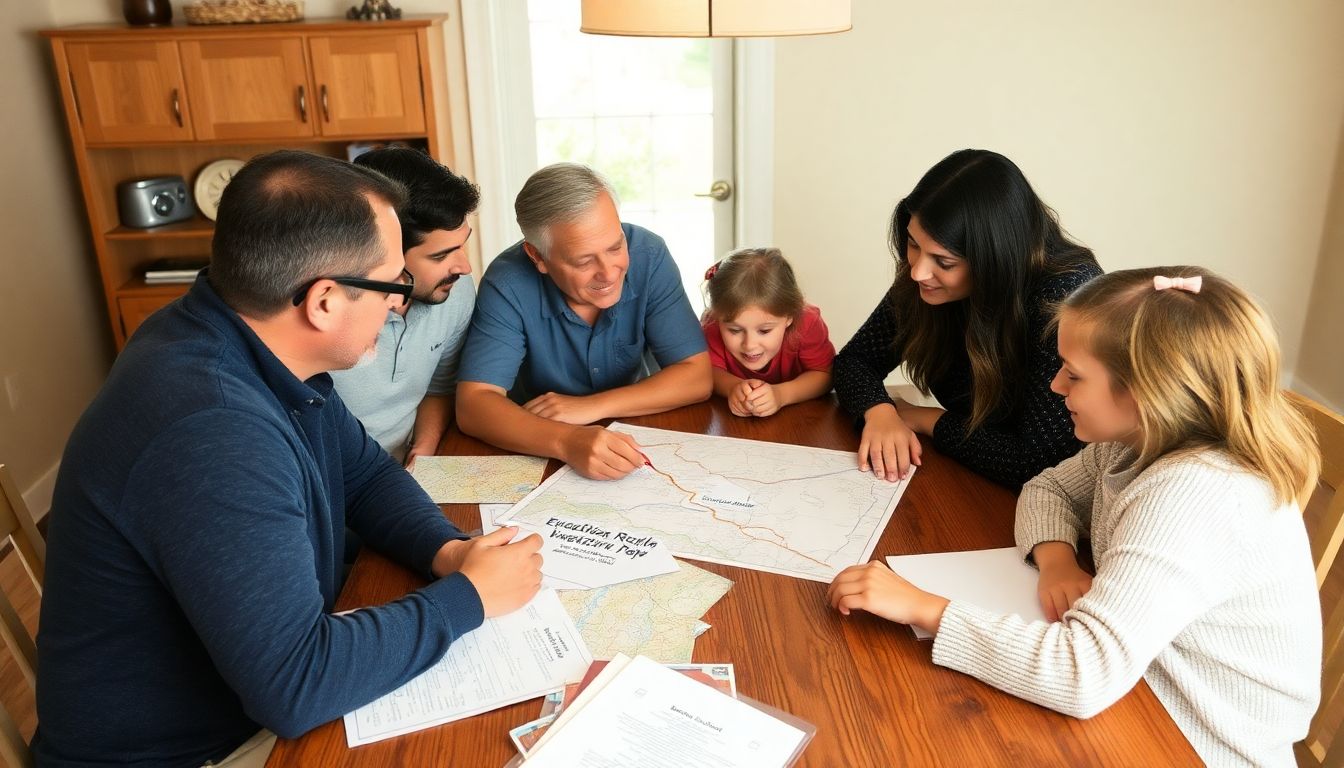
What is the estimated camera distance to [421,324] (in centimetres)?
199

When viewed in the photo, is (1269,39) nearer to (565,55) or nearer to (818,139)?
(818,139)

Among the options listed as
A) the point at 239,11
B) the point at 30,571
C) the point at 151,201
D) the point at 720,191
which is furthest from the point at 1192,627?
the point at 151,201

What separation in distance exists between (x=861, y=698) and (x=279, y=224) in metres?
0.86

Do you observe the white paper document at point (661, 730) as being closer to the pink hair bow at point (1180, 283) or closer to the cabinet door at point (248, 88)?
the pink hair bow at point (1180, 283)

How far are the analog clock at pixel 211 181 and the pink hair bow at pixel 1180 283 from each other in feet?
10.6

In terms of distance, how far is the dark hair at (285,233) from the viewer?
1.17 m

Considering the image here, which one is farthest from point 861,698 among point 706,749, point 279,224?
point 279,224

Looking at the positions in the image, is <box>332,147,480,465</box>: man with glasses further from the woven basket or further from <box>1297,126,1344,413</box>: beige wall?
<box>1297,126,1344,413</box>: beige wall

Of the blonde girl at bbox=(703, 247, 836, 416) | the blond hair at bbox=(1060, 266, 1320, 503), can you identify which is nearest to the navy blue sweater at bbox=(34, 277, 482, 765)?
the blond hair at bbox=(1060, 266, 1320, 503)

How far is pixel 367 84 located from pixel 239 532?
249cm

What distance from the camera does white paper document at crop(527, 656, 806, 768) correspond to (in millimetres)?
1006

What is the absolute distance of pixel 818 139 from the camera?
355 centimetres

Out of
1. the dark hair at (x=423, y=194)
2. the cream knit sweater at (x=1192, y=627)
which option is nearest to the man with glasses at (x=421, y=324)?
the dark hair at (x=423, y=194)

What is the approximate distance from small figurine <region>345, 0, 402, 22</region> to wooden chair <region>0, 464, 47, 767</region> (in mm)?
2193
